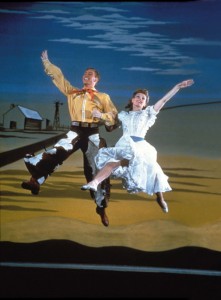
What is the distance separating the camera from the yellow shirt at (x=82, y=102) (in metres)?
4.84

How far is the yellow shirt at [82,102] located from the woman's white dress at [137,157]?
0.16 m

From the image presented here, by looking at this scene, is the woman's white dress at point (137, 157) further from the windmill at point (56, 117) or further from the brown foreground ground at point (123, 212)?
the windmill at point (56, 117)

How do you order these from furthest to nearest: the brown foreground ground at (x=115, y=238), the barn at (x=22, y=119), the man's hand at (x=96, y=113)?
the barn at (x=22, y=119)
the man's hand at (x=96, y=113)
the brown foreground ground at (x=115, y=238)

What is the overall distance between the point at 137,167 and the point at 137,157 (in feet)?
0.28

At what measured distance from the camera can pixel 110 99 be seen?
4.86 m

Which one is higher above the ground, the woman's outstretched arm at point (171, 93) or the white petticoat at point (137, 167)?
the woman's outstretched arm at point (171, 93)

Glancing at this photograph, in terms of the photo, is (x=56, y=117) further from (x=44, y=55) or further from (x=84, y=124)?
(x=44, y=55)

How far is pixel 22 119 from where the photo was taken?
4.99 m

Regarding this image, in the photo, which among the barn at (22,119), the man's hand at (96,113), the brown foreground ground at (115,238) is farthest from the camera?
the barn at (22,119)

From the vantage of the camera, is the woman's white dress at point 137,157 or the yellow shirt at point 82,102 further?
the yellow shirt at point 82,102

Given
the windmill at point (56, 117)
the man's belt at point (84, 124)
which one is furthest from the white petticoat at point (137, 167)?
the windmill at point (56, 117)

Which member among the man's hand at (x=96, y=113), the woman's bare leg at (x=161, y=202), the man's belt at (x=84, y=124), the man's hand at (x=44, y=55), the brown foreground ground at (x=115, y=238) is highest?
the man's hand at (x=44, y=55)

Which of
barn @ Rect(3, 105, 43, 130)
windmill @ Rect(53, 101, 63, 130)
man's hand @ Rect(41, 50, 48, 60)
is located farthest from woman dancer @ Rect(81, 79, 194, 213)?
man's hand @ Rect(41, 50, 48, 60)

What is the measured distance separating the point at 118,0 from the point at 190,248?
228 cm
